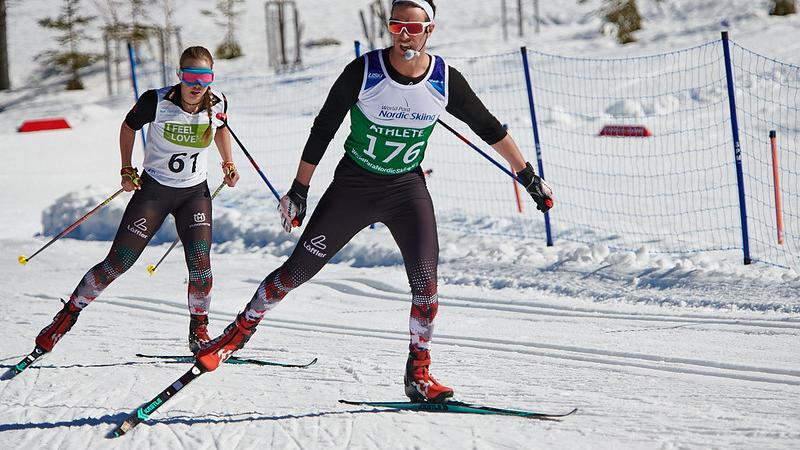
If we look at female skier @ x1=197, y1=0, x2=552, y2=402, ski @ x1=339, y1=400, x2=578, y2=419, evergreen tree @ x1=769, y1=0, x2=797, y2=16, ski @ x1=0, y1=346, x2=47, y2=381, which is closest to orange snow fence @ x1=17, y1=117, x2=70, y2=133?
ski @ x1=0, y1=346, x2=47, y2=381

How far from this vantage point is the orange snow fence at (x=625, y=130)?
14.6 m

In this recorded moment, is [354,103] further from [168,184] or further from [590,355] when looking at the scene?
[590,355]

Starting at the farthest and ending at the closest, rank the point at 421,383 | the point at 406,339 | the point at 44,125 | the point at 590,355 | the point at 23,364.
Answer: the point at 44,125, the point at 406,339, the point at 590,355, the point at 23,364, the point at 421,383

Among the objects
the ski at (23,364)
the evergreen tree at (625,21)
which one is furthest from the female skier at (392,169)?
the evergreen tree at (625,21)

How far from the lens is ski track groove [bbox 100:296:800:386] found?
520 cm

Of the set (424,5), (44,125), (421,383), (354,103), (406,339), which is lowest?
(406,339)

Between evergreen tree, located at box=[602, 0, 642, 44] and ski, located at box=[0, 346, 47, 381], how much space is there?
65.3ft

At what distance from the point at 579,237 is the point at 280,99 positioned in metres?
11.6

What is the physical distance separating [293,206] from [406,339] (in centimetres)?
241

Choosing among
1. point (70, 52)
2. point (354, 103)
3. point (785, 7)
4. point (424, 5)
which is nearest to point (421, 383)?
point (354, 103)

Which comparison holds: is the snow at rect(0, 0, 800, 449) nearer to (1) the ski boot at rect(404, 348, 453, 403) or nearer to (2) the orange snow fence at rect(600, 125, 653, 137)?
(1) the ski boot at rect(404, 348, 453, 403)

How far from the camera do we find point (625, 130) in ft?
49.2

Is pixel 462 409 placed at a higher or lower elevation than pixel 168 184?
lower

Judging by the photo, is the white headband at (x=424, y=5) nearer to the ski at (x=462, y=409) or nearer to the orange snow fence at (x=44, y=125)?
the ski at (x=462, y=409)
